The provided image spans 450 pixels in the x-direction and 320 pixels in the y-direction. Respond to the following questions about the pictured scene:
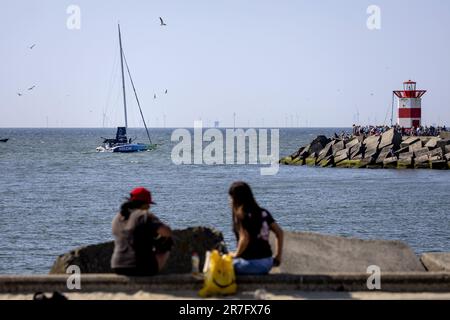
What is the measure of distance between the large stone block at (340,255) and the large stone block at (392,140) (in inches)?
2351

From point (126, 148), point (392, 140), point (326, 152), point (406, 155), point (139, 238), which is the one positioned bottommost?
point (126, 148)

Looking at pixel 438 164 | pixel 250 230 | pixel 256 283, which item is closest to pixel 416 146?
pixel 438 164

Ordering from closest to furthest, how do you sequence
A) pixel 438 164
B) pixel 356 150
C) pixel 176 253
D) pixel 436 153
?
1. pixel 176 253
2. pixel 438 164
3. pixel 436 153
4. pixel 356 150

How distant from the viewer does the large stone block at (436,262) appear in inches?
376

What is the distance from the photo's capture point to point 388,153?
69.6 meters

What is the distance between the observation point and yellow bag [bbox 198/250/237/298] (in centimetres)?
832

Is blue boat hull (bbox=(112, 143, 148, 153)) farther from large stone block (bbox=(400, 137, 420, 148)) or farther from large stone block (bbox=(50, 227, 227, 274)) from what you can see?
large stone block (bbox=(50, 227, 227, 274))

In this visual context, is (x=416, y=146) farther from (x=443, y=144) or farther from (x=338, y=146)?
(x=338, y=146)

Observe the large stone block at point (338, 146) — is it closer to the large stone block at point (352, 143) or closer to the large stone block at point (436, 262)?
the large stone block at point (352, 143)

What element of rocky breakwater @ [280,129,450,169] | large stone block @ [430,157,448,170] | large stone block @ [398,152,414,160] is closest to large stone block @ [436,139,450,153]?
rocky breakwater @ [280,129,450,169]

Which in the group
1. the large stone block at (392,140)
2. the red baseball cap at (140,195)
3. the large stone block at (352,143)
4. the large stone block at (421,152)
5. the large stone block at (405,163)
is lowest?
the large stone block at (405,163)

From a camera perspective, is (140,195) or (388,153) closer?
(140,195)

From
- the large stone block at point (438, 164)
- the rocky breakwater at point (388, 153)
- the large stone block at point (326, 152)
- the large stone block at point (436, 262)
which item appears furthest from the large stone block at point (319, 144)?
the large stone block at point (436, 262)

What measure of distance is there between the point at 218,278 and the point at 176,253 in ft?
4.50
